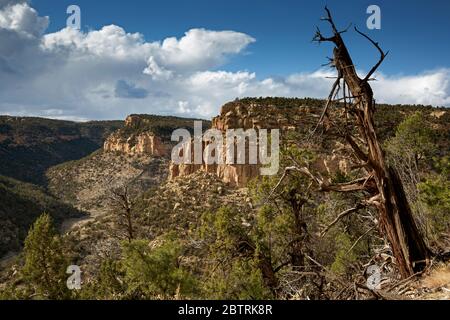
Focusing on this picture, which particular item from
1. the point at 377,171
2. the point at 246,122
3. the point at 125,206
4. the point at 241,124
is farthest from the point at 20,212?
the point at 377,171

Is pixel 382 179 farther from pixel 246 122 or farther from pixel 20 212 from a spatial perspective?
pixel 20 212

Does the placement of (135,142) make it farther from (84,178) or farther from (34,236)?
(34,236)

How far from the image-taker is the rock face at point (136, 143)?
8325 centimetres

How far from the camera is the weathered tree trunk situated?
6.41 m

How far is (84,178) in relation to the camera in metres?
80.4

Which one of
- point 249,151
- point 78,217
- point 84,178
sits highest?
point 249,151

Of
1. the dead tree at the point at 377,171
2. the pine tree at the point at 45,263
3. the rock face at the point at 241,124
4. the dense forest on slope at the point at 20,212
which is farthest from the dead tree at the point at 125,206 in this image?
the dense forest on slope at the point at 20,212

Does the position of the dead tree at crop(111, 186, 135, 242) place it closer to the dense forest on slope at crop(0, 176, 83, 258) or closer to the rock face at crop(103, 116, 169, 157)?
the dense forest on slope at crop(0, 176, 83, 258)

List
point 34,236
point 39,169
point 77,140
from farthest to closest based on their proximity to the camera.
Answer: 1. point 77,140
2. point 39,169
3. point 34,236

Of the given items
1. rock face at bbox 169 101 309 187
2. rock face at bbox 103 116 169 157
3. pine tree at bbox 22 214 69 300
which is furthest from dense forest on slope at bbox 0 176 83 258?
pine tree at bbox 22 214 69 300

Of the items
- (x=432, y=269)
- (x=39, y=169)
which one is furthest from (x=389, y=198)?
(x=39, y=169)

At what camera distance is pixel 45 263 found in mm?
14617

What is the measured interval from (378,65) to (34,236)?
552 inches

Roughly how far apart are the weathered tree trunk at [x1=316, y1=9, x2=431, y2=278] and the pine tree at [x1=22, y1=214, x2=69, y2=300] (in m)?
12.3
